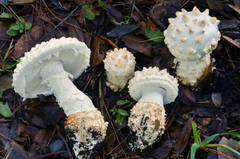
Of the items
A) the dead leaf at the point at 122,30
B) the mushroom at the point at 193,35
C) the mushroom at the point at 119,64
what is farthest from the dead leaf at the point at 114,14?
A: the mushroom at the point at 193,35

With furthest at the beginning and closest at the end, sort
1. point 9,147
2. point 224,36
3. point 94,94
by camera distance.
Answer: point 94,94 < point 224,36 < point 9,147

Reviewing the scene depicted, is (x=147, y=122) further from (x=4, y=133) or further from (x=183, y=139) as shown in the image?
(x=4, y=133)

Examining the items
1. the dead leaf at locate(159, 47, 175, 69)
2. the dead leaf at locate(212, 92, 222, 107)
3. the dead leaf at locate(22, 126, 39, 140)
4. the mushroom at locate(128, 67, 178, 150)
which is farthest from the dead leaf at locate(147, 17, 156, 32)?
the dead leaf at locate(22, 126, 39, 140)

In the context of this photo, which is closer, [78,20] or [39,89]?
[39,89]

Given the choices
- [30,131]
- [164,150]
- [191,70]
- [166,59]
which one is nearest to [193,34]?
[191,70]

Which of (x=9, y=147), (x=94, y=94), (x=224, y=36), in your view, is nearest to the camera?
(x=9, y=147)

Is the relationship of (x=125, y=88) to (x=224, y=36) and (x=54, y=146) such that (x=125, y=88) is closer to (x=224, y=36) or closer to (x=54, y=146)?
(x=54, y=146)

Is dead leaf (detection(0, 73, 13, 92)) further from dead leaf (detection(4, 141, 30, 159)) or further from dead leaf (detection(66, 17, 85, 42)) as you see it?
dead leaf (detection(66, 17, 85, 42))

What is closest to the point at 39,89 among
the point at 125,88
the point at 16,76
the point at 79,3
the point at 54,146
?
the point at 16,76
